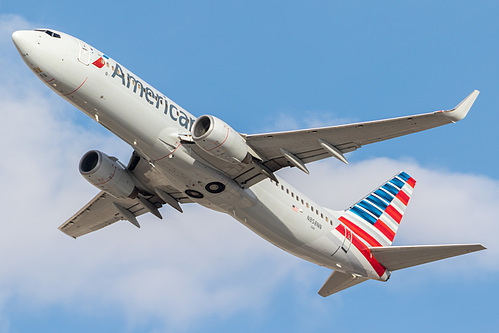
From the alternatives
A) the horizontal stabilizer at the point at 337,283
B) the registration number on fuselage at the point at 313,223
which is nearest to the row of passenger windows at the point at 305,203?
the registration number on fuselage at the point at 313,223

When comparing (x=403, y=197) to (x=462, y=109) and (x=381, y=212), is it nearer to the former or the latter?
(x=381, y=212)

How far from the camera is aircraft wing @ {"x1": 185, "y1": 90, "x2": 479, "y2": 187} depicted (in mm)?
27344

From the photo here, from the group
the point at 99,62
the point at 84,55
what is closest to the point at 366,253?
the point at 99,62

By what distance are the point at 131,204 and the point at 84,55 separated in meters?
11.0

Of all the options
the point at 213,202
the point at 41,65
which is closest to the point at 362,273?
the point at 213,202

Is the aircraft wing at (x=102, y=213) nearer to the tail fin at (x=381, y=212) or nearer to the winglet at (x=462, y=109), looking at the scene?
the tail fin at (x=381, y=212)

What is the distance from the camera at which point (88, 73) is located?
2847cm

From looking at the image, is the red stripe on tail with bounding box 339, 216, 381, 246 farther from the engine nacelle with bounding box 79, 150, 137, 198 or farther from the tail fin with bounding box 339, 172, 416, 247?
the engine nacelle with bounding box 79, 150, 137, 198

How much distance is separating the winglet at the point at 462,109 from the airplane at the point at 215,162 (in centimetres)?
4

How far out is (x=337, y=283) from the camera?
3847 centimetres

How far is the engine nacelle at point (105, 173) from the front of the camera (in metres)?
33.5

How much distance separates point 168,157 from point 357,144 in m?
7.52

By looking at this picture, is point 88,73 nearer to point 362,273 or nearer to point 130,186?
point 130,186

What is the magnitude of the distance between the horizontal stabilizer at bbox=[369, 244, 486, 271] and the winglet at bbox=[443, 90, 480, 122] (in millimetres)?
8141
